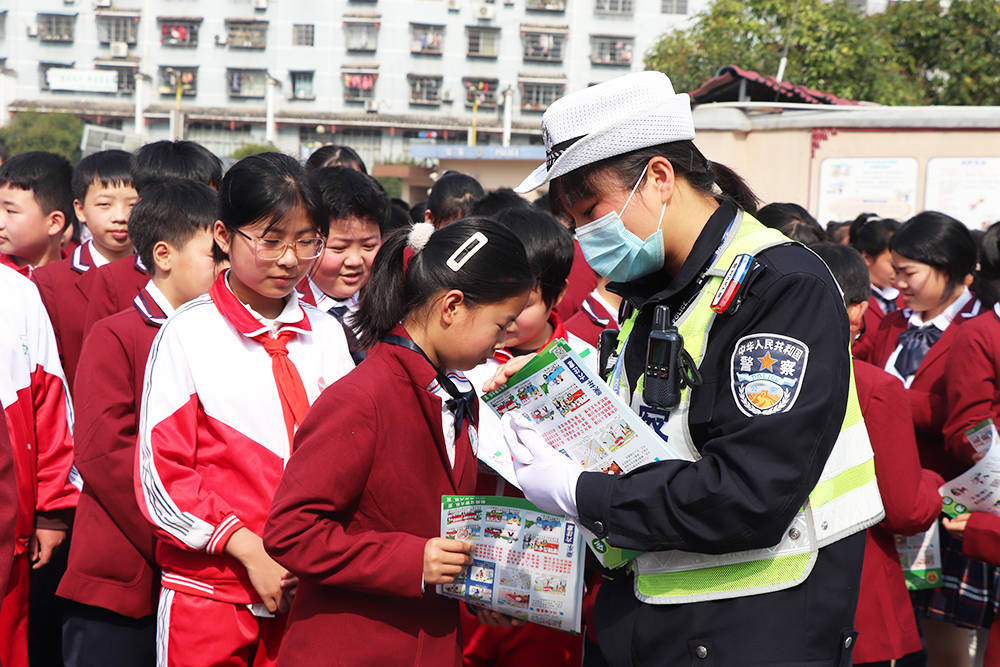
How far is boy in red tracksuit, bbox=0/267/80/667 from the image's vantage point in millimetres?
2855

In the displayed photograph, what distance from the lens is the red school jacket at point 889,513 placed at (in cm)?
293

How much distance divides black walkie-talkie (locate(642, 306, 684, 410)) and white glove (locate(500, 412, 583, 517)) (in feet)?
0.73

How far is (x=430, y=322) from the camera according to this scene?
223 centimetres

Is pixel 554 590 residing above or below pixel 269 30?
below

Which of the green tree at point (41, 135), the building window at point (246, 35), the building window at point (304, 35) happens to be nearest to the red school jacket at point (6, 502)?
the green tree at point (41, 135)

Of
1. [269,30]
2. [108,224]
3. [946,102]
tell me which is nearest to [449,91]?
[269,30]

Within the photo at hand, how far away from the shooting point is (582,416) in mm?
1943

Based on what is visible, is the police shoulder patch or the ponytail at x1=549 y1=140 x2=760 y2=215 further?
the ponytail at x1=549 y1=140 x2=760 y2=215

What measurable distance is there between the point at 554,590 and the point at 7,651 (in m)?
1.77

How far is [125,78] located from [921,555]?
183 feet

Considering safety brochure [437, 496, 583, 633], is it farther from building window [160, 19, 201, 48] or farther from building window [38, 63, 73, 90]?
building window [38, 63, 73, 90]

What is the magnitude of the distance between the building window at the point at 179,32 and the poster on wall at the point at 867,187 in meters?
47.2

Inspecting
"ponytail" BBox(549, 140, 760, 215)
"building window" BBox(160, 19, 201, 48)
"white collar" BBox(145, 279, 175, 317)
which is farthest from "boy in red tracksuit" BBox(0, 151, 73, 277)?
"building window" BBox(160, 19, 201, 48)

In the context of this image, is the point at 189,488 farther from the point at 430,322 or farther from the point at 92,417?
the point at 430,322
